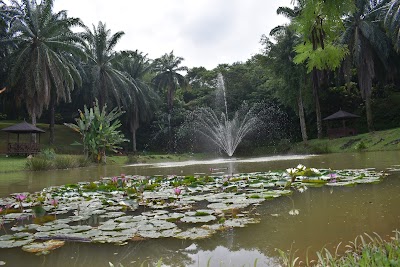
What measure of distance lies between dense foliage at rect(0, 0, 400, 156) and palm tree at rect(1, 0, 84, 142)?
0.07 metres

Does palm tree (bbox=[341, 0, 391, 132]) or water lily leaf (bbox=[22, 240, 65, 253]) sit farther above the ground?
palm tree (bbox=[341, 0, 391, 132])

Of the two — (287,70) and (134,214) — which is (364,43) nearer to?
(287,70)

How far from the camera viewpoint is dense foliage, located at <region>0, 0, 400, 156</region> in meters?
22.4

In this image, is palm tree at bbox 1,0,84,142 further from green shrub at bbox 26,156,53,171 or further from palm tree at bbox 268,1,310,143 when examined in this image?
palm tree at bbox 268,1,310,143

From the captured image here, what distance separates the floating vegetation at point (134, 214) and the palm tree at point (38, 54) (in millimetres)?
19140

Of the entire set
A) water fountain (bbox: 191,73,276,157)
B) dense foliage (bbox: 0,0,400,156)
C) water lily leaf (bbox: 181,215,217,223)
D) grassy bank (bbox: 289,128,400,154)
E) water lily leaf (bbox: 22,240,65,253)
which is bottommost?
water lily leaf (bbox: 22,240,65,253)

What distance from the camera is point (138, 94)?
33.0 m

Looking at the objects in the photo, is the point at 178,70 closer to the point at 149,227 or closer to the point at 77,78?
the point at 77,78

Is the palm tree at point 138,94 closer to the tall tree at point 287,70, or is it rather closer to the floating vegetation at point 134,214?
the tall tree at point 287,70

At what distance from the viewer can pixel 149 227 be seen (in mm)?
2855

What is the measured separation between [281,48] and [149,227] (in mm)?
24562

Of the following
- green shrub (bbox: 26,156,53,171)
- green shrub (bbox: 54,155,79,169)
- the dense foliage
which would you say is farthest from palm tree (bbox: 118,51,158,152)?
green shrub (bbox: 26,156,53,171)

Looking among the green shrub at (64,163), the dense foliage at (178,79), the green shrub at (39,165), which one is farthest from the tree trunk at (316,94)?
the green shrub at (39,165)

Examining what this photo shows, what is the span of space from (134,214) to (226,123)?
23868 mm
